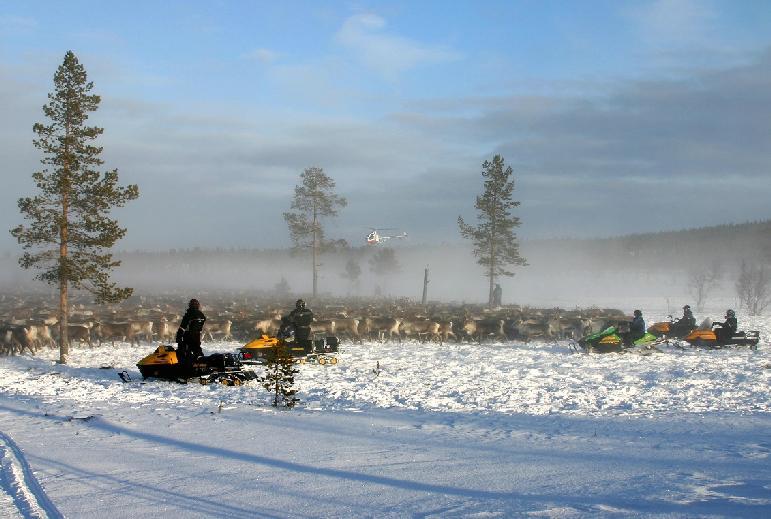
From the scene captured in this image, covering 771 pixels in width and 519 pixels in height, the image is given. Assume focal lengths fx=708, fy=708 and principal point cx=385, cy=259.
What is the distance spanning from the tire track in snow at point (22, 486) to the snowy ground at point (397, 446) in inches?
1.3

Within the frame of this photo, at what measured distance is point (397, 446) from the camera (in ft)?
31.6

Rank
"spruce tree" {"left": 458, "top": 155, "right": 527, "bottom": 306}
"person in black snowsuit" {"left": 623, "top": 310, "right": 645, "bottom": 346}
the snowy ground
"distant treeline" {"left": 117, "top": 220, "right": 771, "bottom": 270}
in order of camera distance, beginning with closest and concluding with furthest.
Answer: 1. the snowy ground
2. "person in black snowsuit" {"left": 623, "top": 310, "right": 645, "bottom": 346}
3. "spruce tree" {"left": 458, "top": 155, "right": 527, "bottom": 306}
4. "distant treeline" {"left": 117, "top": 220, "right": 771, "bottom": 270}

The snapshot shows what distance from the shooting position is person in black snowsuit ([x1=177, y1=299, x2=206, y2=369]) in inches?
586

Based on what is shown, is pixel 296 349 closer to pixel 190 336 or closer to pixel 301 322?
pixel 301 322

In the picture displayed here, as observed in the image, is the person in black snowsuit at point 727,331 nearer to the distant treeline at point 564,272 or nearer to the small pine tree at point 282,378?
the small pine tree at point 282,378

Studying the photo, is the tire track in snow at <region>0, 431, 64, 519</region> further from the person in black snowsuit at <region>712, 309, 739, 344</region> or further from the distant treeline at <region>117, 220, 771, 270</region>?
the distant treeline at <region>117, 220, 771, 270</region>

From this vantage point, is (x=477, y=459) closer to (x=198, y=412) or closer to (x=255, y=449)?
(x=255, y=449)

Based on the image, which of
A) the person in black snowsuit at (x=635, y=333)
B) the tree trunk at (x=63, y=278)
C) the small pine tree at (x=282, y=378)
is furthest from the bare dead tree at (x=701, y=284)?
the small pine tree at (x=282, y=378)

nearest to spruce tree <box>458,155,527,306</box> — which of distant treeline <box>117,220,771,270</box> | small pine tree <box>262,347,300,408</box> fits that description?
small pine tree <box>262,347,300,408</box>

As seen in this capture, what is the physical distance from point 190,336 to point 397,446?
6967 mm

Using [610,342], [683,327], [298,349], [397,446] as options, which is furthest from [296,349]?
[683,327]

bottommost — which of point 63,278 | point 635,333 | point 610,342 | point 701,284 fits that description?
point 610,342

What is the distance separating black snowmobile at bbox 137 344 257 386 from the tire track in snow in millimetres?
5776

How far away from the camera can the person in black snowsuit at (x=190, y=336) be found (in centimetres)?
1488
